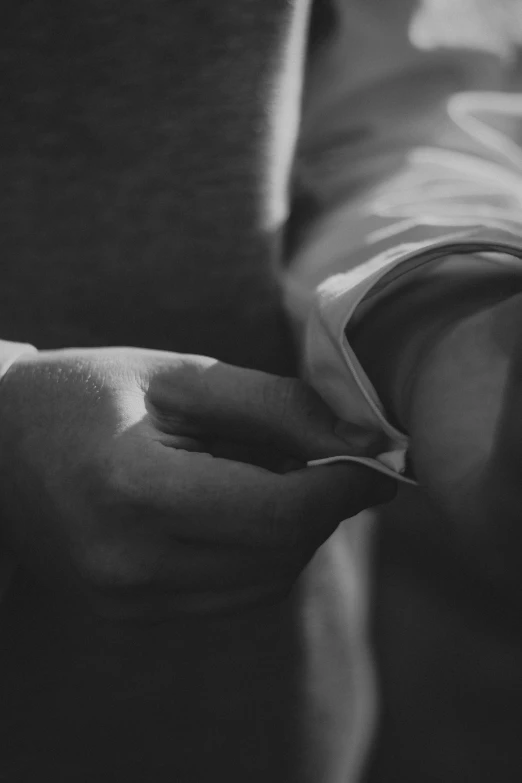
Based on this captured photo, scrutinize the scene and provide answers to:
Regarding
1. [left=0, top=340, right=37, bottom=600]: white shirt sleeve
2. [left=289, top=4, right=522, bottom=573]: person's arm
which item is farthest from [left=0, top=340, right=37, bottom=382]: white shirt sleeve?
[left=289, top=4, right=522, bottom=573]: person's arm

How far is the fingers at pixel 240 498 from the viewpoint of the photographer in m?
0.27

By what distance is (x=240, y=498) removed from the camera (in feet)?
0.88

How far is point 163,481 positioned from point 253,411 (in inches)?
1.8

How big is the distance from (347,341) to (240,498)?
0.23 ft

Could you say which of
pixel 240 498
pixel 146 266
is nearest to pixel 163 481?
pixel 240 498

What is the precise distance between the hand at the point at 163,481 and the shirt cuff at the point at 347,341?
0.5 inches

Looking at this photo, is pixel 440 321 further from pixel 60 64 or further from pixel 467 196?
pixel 60 64

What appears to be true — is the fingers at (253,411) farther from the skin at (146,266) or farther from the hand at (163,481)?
the skin at (146,266)

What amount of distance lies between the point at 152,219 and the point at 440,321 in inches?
8.2

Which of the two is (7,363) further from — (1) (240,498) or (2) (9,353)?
(1) (240,498)

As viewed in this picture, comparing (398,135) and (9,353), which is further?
(398,135)

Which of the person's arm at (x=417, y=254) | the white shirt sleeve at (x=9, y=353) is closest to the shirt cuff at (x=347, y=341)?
the person's arm at (x=417, y=254)

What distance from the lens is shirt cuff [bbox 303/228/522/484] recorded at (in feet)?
0.83

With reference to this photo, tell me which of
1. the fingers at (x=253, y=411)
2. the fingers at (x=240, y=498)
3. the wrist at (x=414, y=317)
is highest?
the wrist at (x=414, y=317)
